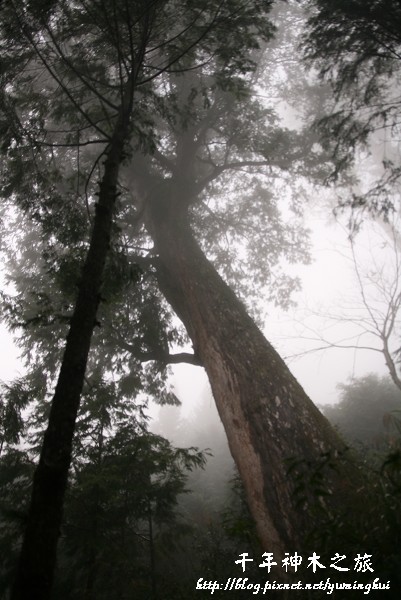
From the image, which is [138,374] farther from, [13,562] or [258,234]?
[258,234]

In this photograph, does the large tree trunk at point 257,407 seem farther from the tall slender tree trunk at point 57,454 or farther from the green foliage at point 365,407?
the green foliage at point 365,407

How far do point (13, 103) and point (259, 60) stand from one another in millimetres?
10532

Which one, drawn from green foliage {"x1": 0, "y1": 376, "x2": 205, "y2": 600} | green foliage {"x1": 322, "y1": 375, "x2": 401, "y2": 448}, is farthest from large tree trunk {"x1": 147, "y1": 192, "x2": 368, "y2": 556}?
green foliage {"x1": 322, "y1": 375, "x2": 401, "y2": 448}

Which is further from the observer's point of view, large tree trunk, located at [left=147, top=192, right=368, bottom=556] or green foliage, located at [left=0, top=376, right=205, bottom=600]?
green foliage, located at [left=0, top=376, right=205, bottom=600]

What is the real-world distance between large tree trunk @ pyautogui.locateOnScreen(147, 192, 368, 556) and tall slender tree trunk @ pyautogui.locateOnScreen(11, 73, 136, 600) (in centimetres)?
222

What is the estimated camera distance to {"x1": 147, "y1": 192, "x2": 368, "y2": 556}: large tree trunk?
4871 millimetres

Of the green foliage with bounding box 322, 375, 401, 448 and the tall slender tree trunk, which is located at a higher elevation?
the green foliage with bounding box 322, 375, 401, 448

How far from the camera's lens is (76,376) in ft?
10.3

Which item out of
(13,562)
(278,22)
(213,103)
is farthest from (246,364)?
(278,22)

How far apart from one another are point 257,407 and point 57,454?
3.88m

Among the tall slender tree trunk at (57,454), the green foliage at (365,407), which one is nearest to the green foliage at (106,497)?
the tall slender tree trunk at (57,454)

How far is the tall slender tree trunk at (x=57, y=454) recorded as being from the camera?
238cm

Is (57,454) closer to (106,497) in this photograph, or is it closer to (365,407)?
(106,497)

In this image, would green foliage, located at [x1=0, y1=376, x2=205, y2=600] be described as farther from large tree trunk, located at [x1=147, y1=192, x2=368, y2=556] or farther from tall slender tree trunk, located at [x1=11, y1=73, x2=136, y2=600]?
tall slender tree trunk, located at [x1=11, y1=73, x2=136, y2=600]
